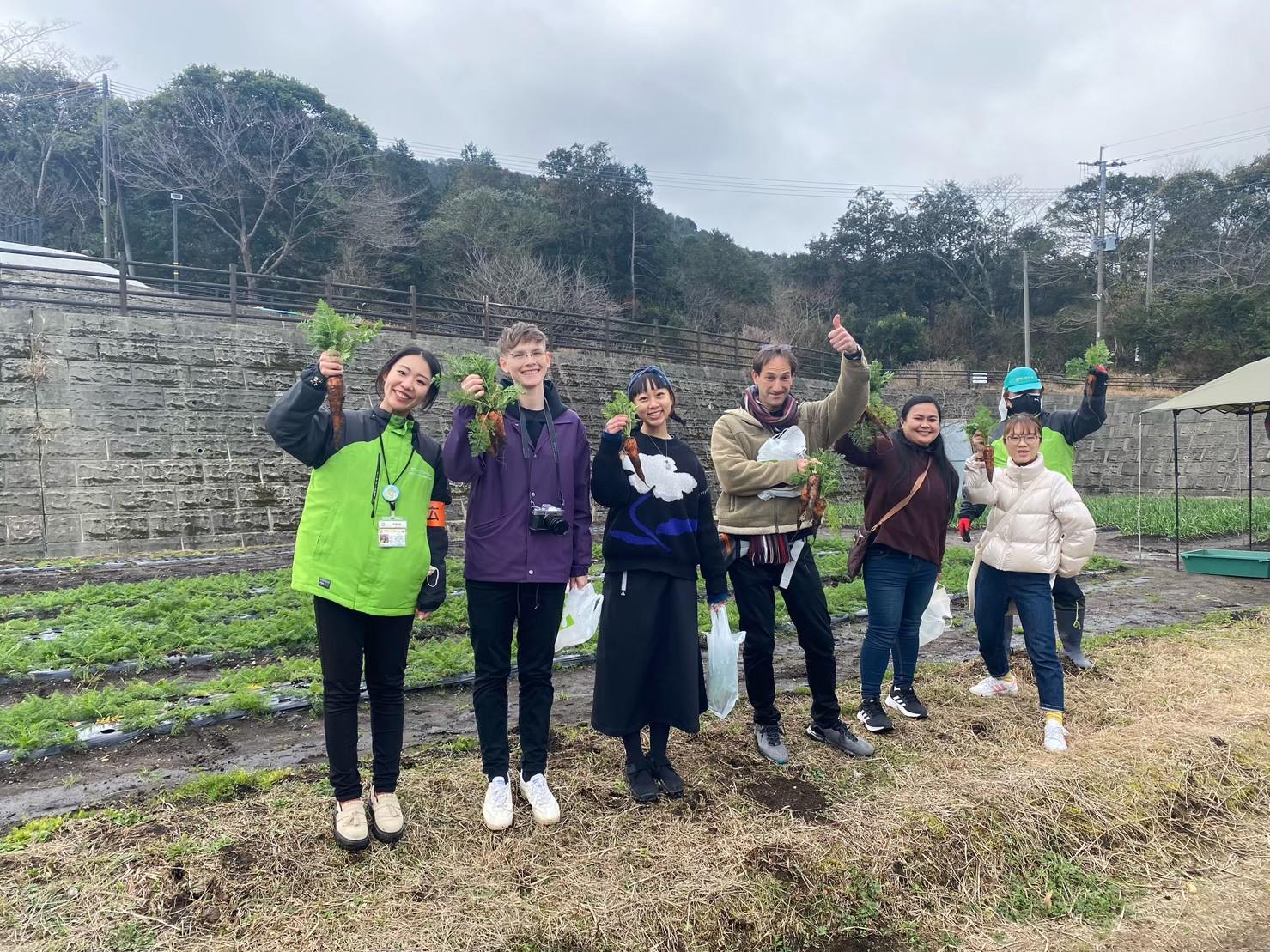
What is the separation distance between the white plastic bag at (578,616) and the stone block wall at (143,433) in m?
9.48

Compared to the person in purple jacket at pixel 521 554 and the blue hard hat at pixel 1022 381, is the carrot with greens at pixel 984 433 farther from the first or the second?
the person in purple jacket at pixel 521 554

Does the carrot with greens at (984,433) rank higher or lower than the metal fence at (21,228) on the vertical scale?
lower

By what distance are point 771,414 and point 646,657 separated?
1.31m

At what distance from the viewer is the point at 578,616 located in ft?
10.9

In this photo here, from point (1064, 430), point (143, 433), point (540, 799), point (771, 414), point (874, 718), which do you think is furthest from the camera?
point (143, 433)

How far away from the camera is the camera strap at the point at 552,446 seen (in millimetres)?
3086

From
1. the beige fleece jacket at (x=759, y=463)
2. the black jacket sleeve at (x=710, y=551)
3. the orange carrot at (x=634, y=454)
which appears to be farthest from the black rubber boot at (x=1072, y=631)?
the orange carrot at (x=634, y=454)

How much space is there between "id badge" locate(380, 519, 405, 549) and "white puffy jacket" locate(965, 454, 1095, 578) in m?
3.03

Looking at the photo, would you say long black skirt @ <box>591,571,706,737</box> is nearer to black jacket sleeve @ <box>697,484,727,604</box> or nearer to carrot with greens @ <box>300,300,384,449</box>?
black jacket sleeve @ <box>697,484,727,604</box>

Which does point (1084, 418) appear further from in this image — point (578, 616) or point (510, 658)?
point (510, 658)

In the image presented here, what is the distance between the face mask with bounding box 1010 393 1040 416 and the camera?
4.79m

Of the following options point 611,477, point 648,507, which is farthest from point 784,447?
point 611,477

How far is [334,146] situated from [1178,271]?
110 feet

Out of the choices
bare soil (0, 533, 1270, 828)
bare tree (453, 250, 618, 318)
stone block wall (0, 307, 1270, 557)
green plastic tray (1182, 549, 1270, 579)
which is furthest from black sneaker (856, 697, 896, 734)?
bare tree (453, 250, 618, 318)
